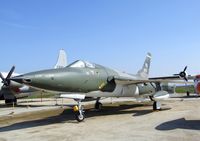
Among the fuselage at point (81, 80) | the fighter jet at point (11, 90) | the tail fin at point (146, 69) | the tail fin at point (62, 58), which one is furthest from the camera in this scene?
the fighter jet at point (11, 90)

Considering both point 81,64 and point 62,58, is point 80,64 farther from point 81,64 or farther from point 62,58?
point 62,58

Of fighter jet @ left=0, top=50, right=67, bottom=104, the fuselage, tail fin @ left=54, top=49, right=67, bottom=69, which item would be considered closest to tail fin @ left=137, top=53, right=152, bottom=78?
the fuselage

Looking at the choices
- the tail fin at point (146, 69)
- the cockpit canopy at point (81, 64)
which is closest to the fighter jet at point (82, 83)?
the cockpit canopy at point (81, 64)

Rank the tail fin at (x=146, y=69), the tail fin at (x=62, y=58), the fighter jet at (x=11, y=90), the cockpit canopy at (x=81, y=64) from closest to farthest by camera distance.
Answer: the cockpit canopy at (x=81, y=64), the tail fin at (x=62, y=58), the tail fin at (x=146, y=69), the fighter jet at (x=11, y=90)

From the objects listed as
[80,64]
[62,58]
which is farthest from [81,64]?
[62,58]

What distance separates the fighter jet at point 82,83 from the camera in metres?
10.9

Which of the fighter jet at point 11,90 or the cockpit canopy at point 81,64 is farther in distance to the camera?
the fighter jet at point 11,90

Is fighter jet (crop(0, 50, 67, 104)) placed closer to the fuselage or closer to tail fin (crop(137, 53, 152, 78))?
tail fin (crop(137, 53, 152, 78))

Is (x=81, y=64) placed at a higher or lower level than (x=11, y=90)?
higher

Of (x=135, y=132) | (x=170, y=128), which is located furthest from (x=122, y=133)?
(x=170, y=128)

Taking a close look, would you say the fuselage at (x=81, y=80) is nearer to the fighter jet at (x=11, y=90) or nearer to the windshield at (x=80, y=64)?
the windshield at (x=80, y=64)

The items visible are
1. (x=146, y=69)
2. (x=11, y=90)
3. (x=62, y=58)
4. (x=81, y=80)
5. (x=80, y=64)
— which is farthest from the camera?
(x=11, y=90)

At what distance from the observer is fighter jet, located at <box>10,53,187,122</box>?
35.8 ft

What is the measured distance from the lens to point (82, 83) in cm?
1277
